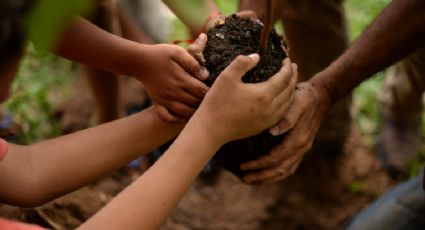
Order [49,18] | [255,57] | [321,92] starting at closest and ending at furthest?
[49,18], [255,57], [321,92]

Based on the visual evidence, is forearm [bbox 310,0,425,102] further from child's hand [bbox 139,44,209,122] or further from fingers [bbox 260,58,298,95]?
child's hand [bbox 139,44,209,122]

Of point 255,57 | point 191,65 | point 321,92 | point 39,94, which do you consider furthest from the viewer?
point 39,94

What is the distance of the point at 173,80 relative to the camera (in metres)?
1.49

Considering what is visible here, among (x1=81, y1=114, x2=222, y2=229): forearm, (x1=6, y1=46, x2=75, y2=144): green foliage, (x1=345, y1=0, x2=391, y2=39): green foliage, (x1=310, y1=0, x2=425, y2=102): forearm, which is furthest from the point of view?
(x1=345, y1=0, x2=391, y2=39): green foliage

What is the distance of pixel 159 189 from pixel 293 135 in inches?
22.1

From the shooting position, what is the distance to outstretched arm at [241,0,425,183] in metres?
1.62

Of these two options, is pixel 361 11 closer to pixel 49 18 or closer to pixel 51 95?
pixel 51 95

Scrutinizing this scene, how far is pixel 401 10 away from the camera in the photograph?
65.2 inches

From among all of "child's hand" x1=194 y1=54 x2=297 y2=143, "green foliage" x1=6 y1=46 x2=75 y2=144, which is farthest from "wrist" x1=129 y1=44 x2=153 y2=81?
"green foliage" x1=6 y1=46 x2=75 y2=144

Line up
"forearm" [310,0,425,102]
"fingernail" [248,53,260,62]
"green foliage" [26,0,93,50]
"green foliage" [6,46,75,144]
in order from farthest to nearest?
1. "green foliage" [6,46,75,144]
2. "forearm" [310,0,425,102]
3. "fingernail" [248,53,260,62]
4. "green foliage" [26,0,93,50]

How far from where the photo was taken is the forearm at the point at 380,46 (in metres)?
1.65

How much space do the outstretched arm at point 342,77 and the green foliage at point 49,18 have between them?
1.02 metres

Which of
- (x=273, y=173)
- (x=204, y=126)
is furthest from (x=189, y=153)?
(x=273, y=173)

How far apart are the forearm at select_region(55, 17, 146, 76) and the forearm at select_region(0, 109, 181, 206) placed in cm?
17
